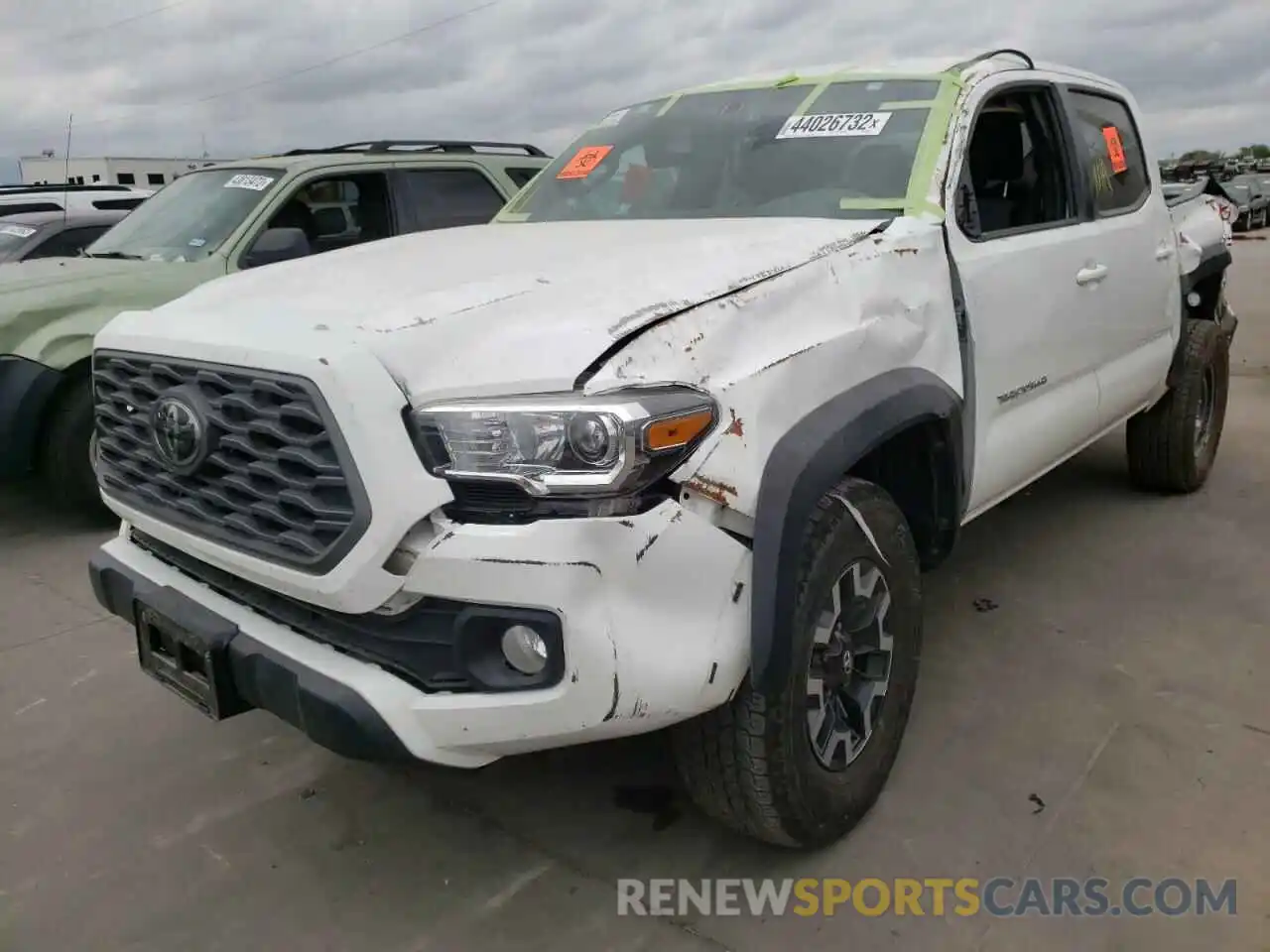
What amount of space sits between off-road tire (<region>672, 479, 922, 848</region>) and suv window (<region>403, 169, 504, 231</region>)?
14.1ft

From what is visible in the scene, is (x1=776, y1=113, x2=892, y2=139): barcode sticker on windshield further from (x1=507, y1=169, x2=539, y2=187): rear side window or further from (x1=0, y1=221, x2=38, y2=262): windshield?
(x1=0, y1=221, x2=38, y2=262): windshield

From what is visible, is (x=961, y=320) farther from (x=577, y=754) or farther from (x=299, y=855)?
(x=299, y=855)

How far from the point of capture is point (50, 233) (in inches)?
280

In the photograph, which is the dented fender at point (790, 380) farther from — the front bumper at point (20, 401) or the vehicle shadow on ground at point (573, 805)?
the front bumper at point (20, 401)

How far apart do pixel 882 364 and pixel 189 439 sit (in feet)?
5.08

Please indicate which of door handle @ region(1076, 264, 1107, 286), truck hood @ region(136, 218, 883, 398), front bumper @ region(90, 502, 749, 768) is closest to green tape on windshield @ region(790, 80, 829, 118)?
truck hood @ region(136, 218, 883, 398)

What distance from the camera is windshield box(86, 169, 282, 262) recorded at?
5.52 meters

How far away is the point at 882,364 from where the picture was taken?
248 cm

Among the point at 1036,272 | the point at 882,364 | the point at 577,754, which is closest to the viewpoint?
the point at 882,364

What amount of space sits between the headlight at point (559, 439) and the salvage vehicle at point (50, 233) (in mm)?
5953

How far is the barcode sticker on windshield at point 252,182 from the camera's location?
5.64 metres

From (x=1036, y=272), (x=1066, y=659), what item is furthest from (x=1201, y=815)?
(x=1036, y=272)

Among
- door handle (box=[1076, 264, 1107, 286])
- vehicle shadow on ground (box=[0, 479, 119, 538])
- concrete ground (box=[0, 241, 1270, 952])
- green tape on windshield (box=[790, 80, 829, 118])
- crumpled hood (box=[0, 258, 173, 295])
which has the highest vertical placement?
green tape on windshield (box=[790, 80, 829, 118])

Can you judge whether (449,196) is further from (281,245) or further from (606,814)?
(606,814)
